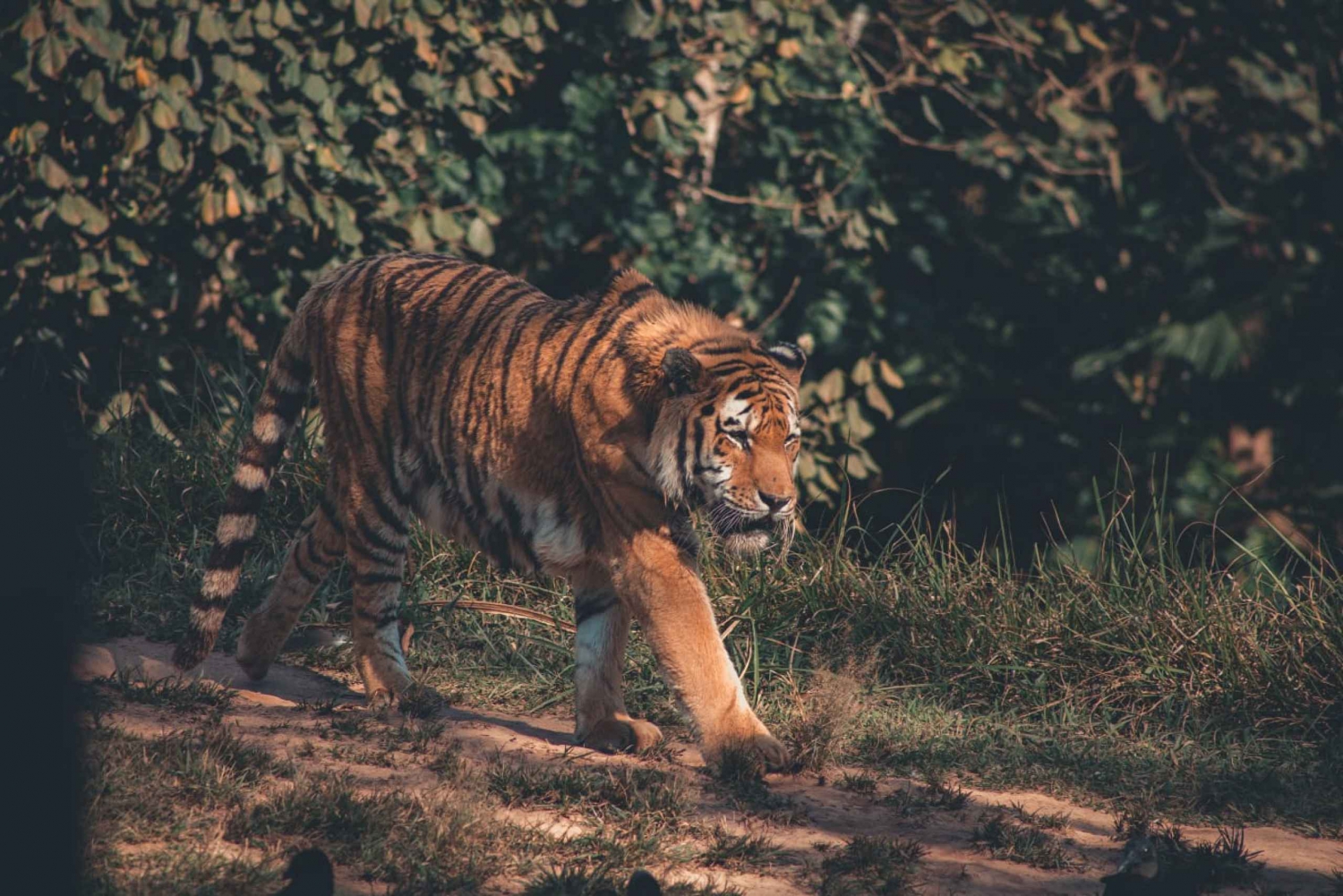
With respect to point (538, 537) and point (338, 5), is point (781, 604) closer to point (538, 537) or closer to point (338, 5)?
point (538, 537)

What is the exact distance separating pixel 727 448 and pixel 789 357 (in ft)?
1.70

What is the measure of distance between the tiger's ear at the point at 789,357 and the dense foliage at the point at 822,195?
9.84 feet

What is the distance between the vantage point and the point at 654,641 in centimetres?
430

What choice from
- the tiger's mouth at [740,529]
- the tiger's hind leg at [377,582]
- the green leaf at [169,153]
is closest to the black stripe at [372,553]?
the tiger's hind leg at [377,582]

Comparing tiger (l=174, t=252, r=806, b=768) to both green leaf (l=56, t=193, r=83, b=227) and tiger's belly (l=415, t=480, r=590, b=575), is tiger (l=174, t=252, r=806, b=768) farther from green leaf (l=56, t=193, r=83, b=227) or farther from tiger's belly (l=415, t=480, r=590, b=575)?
green leaf (l=56, t=193, r=83, b=227)

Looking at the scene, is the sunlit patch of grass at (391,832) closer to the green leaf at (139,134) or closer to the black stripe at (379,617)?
the black stripe at (379,617)

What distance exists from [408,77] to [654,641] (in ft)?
12.5

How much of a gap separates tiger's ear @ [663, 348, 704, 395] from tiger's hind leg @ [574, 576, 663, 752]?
2.52 feet

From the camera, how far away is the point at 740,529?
4.29m

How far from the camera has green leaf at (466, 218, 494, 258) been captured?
7.18m

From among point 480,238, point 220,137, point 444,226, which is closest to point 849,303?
point 480,238

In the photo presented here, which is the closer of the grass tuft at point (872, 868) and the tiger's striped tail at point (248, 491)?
the grass tuft at point (872, 868)

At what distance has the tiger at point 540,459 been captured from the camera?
425cm

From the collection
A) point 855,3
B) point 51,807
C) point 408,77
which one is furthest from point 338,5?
point 51,807
